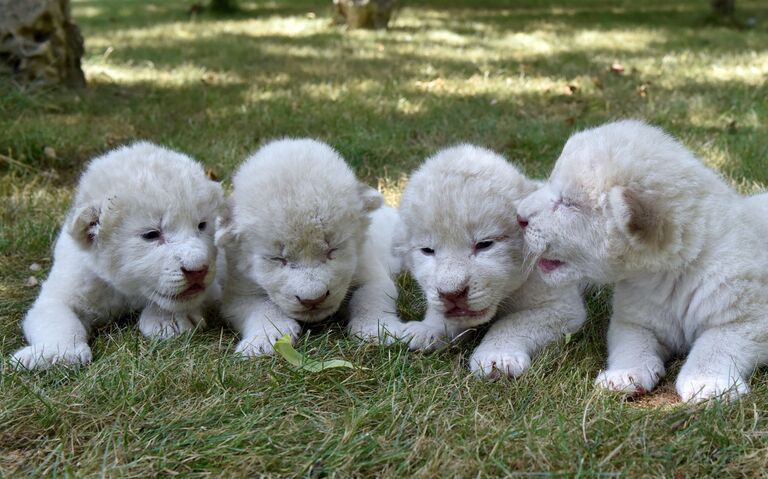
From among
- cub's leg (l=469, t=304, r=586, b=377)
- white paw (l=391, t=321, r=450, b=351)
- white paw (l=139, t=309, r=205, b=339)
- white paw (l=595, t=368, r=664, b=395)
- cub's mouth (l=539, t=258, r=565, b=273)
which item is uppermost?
cub's mouth (l=539, t=258, r=565, b=273)

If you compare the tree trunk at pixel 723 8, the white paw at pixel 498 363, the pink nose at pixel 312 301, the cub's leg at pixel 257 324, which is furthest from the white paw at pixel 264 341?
the tree trunk at pixel 723 8

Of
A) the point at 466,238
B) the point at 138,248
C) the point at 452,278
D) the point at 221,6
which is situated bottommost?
the point at 221,6

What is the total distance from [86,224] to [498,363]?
204 centimetres

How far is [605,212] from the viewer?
10.6 ft

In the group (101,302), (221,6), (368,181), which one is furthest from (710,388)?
(221,6)

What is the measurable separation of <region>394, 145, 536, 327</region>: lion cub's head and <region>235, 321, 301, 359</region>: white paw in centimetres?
65

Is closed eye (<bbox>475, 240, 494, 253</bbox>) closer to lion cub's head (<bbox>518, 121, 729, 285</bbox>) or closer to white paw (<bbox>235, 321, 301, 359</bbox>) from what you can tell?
lion cub's head (<bbox>518, 121, 729, 285</bbox>)

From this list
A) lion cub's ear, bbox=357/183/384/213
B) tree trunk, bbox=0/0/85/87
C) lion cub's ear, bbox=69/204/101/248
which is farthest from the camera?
tree trunk, bbox=0/0/85/87

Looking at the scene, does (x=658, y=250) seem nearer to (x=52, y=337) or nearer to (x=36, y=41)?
(x=52, y=337)

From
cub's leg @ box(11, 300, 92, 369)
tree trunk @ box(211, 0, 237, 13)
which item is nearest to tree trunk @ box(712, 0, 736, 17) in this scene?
tree trunk @ box(211, 0, 237, 13)

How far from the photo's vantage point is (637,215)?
315 cm

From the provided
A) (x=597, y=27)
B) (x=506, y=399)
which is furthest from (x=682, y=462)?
(x=597, y=27)

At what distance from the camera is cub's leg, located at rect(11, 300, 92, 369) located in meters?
3.48

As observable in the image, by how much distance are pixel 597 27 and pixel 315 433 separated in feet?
44.3
